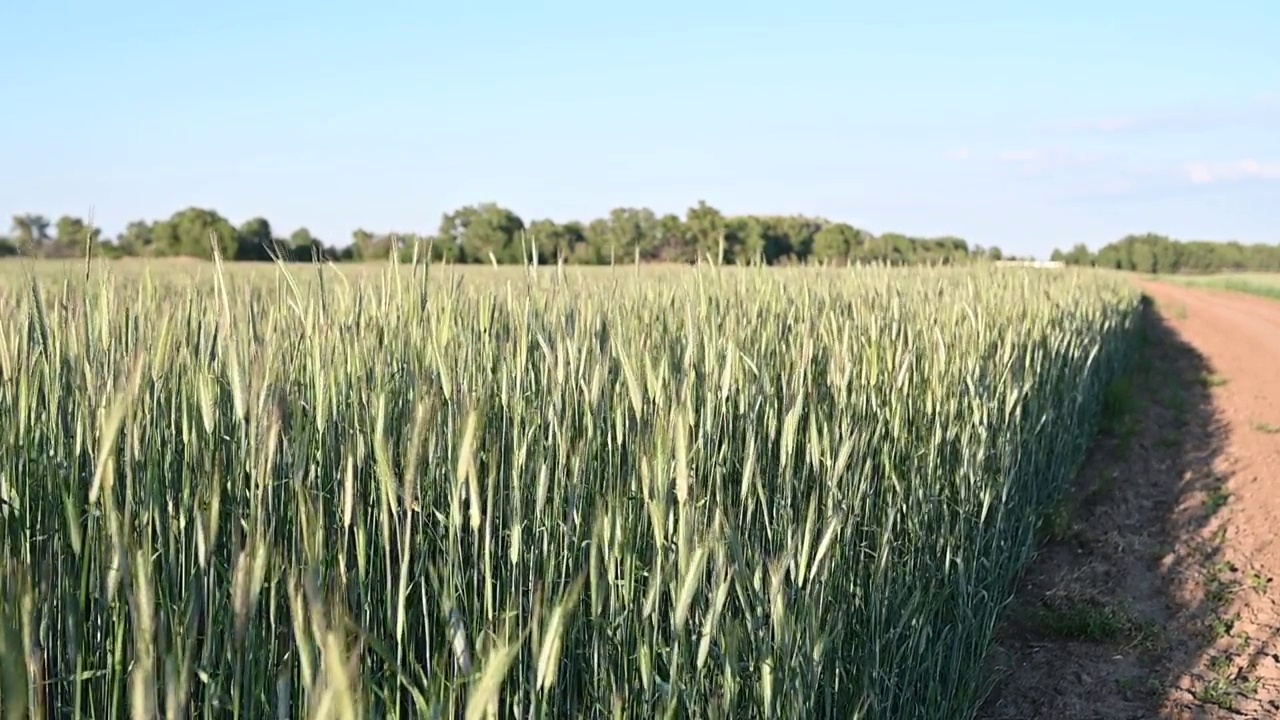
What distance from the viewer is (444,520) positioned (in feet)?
4.42

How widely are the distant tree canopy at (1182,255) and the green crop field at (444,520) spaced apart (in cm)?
6163

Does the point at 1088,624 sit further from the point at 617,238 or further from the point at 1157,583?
the point at 617,238

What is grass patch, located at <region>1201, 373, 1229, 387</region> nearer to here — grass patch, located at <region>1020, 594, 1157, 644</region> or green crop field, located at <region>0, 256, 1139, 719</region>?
grass patch, located at <region>1020, 594, 1157, 644</region>

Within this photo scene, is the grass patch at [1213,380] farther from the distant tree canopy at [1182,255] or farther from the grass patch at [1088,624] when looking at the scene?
the distant tree canopy at [1182,255]

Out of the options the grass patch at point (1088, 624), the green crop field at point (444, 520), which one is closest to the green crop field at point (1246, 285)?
the grass patch at point (1088, 624)

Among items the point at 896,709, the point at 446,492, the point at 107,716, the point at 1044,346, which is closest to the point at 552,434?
the point at 446,492

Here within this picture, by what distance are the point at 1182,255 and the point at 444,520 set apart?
68.9 metres

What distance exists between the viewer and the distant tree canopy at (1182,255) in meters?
59.8

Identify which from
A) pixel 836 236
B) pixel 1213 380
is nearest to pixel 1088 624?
pixel 1213 380

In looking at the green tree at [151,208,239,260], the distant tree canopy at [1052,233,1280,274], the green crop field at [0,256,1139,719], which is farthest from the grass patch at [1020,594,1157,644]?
the distant tree canopy at [1052,233,1280,274]

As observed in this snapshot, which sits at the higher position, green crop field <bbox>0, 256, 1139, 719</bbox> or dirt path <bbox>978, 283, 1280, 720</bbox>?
green crop field <bbox>0, 256, 1139, 719</bbox>

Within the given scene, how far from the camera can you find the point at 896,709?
2.40 metres

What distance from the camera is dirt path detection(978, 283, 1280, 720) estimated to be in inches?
137

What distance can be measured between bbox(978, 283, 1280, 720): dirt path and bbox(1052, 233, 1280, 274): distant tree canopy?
5596 cm
